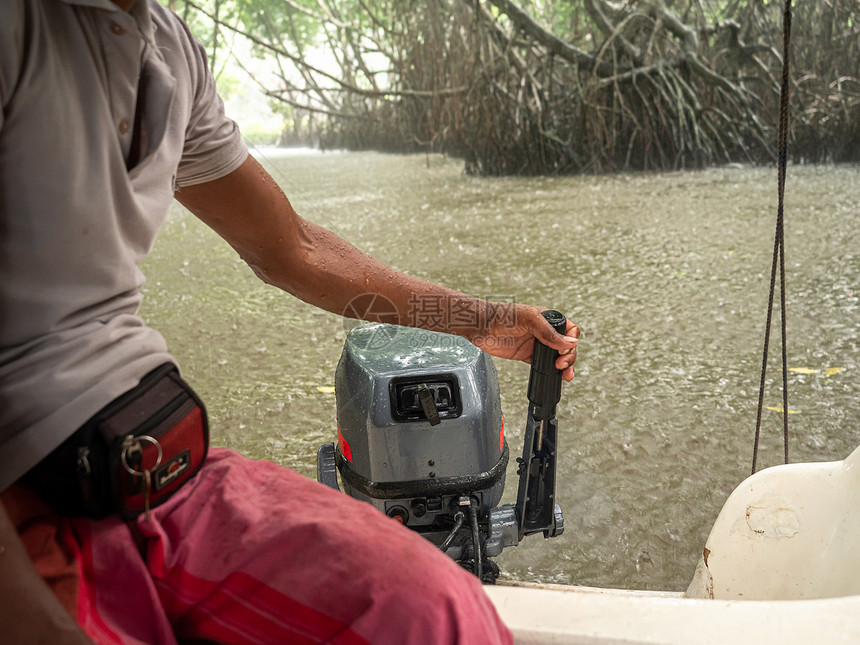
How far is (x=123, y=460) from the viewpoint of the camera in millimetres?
561

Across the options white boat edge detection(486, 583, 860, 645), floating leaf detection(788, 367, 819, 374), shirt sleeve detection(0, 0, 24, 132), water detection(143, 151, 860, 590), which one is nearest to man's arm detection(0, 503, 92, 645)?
shirt sleeve detection(0, 0, 24, 132)

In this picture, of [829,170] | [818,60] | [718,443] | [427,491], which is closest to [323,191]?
[829,170]

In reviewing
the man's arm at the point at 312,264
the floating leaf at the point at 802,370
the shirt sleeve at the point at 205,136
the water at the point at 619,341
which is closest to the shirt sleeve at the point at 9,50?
the shirt sleeve at the point at 205,136

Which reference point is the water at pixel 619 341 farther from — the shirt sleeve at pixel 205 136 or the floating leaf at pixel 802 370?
the shirt sleeve at pixel 205 136

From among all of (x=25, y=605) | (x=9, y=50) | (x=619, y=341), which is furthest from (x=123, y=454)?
(x=619, y=341)

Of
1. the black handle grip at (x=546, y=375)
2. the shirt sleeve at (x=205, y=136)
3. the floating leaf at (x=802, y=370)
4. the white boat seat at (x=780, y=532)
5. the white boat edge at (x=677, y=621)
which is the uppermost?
the shirt sleeve at (x=205, y=136)

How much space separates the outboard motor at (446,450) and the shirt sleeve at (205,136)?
0.48 m

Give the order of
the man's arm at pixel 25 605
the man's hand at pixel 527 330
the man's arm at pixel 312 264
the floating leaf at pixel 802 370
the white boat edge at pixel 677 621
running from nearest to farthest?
1. the man's arm at pixel 25 605
2. the white boat edge at pixel 677 621
3. the man's arm at pixel 312 264
4. the man's hand at pixel 527 330
5. the floating leaf at pixel 802 370

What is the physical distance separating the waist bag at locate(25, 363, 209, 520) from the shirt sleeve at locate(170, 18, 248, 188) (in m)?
0.30

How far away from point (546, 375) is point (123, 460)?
70 cm

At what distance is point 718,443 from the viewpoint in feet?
6.46

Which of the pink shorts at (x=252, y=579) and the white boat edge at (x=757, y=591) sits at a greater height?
the pink shorts at (x=252, y=579)

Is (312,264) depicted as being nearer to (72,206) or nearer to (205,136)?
(205,136)

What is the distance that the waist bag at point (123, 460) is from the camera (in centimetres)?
55
